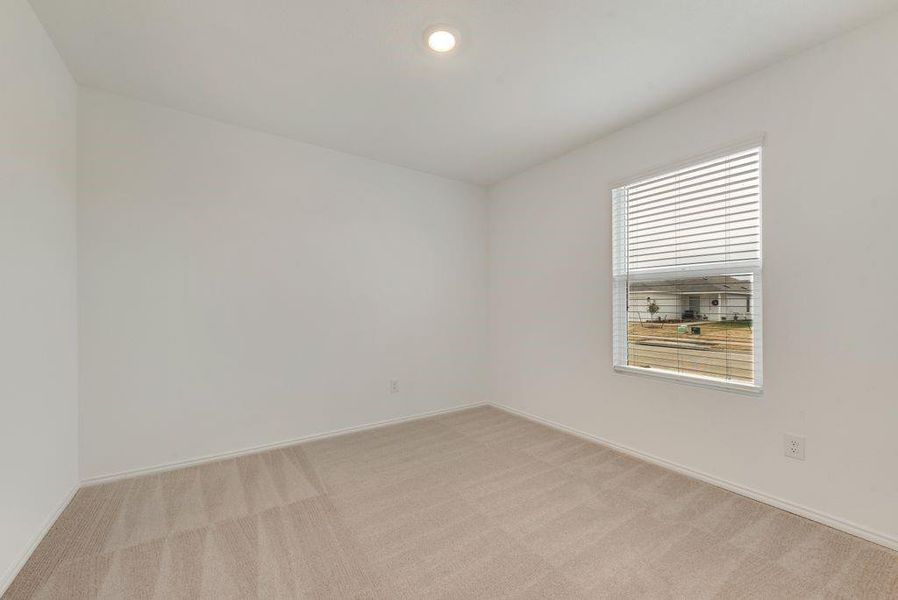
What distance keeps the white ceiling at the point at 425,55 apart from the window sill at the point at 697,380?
183 centimetres

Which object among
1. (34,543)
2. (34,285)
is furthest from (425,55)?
(34,543)

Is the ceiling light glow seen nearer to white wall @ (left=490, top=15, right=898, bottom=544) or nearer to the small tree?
white wall @ (left=490, top=15, right=898, bottom=544)

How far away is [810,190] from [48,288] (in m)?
4.02

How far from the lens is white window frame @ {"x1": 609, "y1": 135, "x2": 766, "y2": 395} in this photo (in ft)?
6.89

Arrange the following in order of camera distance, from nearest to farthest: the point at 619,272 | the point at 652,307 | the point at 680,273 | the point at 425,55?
the point at 425,55 < the point at 680,273 < the point at 652,307 < the point at 619,272

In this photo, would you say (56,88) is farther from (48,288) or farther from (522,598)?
(522,598)

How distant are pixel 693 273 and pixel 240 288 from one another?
3253 mm

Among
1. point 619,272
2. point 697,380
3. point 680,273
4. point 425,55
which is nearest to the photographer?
point 425,55

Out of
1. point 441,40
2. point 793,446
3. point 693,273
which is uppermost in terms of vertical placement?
point 441,40

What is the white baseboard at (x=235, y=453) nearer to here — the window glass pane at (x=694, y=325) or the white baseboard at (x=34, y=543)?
the white baseboard at (x=34, y=543)

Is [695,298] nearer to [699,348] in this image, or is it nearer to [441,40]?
[699,348]

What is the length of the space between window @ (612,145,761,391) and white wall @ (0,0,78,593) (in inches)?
135

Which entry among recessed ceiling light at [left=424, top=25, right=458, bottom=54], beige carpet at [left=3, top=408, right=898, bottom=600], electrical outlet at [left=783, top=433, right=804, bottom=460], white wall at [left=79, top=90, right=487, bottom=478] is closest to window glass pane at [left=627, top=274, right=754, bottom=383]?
electrical outlet at [left=783, top=433, right=804, bottom=460]

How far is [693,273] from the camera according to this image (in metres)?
2.42
